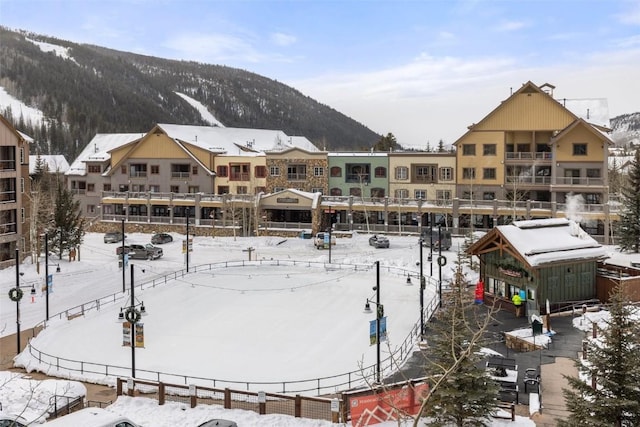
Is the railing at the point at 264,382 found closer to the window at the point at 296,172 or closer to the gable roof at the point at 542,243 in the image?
the gable roof at the point at 542,243

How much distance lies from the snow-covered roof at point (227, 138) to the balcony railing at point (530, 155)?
22589 mm

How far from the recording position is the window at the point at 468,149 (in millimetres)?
59091

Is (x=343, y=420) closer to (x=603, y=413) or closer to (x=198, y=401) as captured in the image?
(x=198, y=401)

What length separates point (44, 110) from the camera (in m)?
188

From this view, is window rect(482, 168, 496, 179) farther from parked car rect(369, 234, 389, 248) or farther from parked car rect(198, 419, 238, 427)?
parked car rect(198, 419, 238, 427)

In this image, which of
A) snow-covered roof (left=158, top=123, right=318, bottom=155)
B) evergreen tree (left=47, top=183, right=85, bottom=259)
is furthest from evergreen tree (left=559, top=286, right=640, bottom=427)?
snow-covered roof (left=158, top=123, right=318, bottom=155)

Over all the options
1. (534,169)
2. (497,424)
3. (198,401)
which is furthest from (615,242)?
(198,401)

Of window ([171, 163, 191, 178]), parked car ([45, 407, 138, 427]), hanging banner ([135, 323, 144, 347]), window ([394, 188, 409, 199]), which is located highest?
window ([171, 163, 191, 178])

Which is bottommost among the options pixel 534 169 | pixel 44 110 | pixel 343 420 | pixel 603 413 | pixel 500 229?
pixel 343 420

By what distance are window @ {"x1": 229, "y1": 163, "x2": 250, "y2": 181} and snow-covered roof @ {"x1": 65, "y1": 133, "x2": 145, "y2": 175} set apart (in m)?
15.8

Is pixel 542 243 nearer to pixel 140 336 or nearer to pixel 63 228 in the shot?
pixel 140 336

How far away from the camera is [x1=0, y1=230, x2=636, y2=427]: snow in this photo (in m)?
22.6

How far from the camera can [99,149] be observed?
83.2 m

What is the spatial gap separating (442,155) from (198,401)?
148 feet
